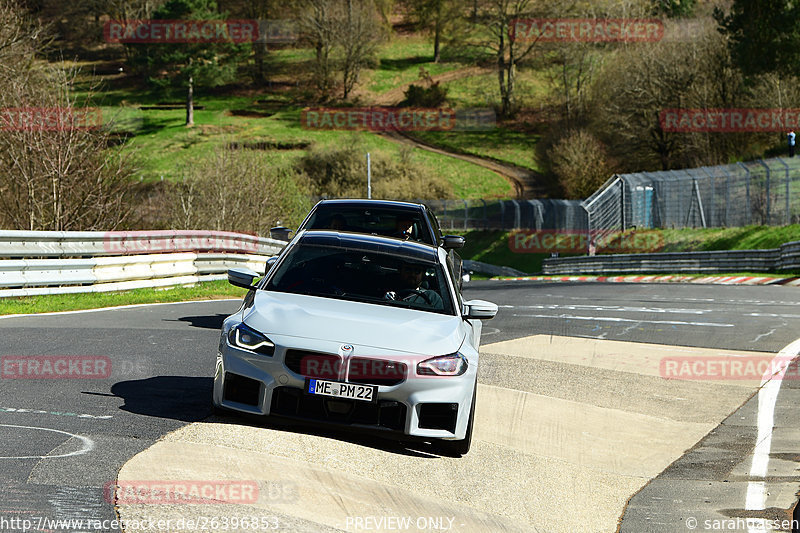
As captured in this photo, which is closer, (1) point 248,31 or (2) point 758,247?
(2) point 758,247

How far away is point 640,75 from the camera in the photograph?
63.6 m

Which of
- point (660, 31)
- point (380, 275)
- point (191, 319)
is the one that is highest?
point (660, 31)

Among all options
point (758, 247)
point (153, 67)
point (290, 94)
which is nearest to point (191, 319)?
point (758, 247)

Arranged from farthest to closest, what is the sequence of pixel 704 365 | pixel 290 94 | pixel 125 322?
pixel 290 94, pixel 125 322, pixel 704 365

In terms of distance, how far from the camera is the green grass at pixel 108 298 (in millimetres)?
15711

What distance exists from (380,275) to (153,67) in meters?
99.5

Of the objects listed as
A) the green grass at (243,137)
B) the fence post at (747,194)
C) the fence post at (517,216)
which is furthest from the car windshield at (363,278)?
the green grass at (243,137)

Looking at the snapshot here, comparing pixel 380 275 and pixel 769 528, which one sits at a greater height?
pixel 380 275

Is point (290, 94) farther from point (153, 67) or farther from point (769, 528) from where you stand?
point (769, 528)

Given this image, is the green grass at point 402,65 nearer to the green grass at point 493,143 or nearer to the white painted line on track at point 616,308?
the green grass at point 493,143

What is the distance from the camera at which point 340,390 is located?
22.2 ft

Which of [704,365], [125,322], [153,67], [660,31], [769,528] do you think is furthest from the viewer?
[153,67]

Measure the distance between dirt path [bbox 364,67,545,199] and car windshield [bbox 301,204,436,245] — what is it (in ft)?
229

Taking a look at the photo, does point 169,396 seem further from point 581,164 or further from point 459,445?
point 581,164
